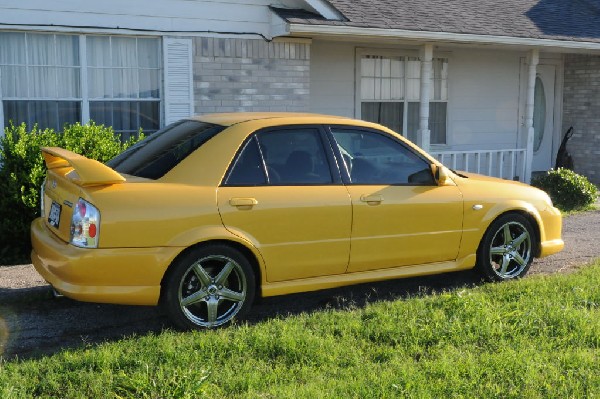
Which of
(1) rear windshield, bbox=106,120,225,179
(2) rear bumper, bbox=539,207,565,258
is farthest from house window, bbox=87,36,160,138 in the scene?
(2) rear bumper, bbox=539,207,565,258

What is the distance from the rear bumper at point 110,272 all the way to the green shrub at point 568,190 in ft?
27.4

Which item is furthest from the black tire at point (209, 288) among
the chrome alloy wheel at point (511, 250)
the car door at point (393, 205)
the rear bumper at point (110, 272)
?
the chrome alloy wheel at point (511, 250)

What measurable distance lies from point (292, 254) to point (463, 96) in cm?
924

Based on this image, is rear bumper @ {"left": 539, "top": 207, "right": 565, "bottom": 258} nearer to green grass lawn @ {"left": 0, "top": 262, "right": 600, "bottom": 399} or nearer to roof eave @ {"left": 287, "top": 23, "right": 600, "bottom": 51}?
green grass lawn @ {"left": 0, "top": 262, "right": 600, "bottom": 399}

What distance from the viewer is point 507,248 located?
6.45m

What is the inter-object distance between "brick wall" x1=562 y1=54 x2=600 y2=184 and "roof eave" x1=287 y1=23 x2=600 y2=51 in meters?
1.88

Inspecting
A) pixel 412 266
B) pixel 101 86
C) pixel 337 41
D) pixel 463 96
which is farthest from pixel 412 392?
pixel 463 96

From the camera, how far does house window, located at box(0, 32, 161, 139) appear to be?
8758mm

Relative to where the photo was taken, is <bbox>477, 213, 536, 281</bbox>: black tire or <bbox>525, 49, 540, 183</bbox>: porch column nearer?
<bbox>477, 213, 536, 281</bbox>: black tire

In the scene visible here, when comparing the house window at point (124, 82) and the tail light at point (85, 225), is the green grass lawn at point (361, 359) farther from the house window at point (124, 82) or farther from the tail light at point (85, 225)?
the house window at point (124, 82)

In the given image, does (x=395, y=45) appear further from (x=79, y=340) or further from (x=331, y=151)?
(x=79, y=340)

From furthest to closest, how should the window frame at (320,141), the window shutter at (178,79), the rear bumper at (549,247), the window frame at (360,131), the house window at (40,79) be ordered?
the window shutter at (178,79) → the house window at (40,79) → the rear bumper at (549,247) → the window frame at (360,131) → the window frame at (320,141)

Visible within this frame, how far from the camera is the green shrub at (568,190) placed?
37.6ft

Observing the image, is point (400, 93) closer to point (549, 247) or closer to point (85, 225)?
point (549, 247)
